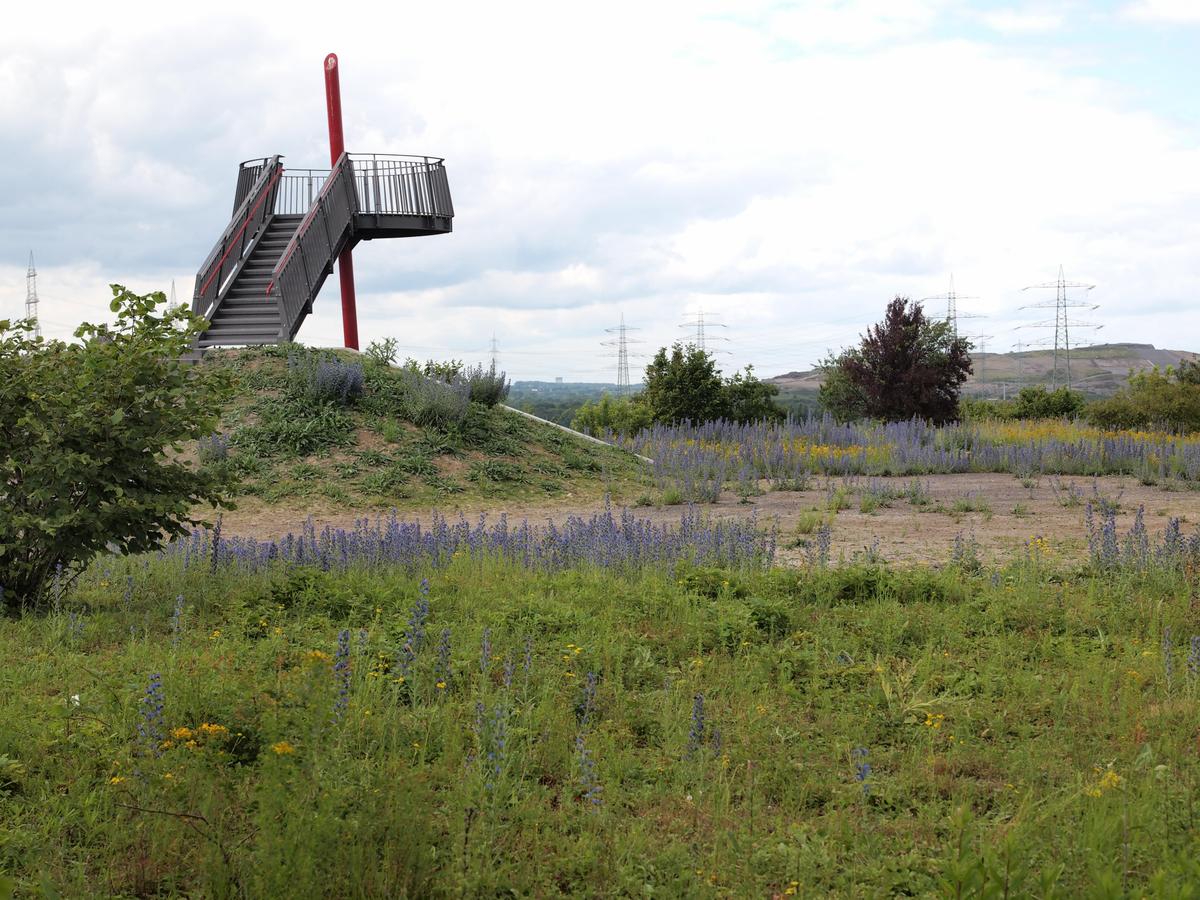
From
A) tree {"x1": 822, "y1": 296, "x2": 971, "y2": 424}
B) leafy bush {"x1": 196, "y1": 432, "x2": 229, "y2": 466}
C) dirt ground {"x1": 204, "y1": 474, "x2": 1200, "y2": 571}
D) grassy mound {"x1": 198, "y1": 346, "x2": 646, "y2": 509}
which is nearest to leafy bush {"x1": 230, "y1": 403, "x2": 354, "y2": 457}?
grassy mound {"x1": 198, "y1": 346, "x2": 646, "y2": 509}

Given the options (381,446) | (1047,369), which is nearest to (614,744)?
(381,446)

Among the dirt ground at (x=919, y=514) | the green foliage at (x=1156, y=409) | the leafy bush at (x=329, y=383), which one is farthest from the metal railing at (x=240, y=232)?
the green foliage at (x=1156, y=409)

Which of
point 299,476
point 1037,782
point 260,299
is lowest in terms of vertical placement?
point 1037,782

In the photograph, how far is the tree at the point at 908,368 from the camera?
25062 mm

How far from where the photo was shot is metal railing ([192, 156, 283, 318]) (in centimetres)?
2144

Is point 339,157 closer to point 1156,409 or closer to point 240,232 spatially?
point 240,232

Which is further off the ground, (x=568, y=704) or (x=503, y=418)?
(x=503, y=418)

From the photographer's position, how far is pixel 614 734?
4.59m

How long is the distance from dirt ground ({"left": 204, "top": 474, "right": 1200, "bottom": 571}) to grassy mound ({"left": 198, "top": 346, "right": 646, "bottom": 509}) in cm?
60

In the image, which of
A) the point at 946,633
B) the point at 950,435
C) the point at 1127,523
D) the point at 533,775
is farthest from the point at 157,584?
the point at 950,435

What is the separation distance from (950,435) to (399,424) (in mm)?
9756

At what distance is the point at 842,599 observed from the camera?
6.99 meters

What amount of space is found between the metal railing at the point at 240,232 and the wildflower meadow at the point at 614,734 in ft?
50.1

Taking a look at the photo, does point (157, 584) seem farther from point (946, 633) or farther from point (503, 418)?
point (503, 418)
